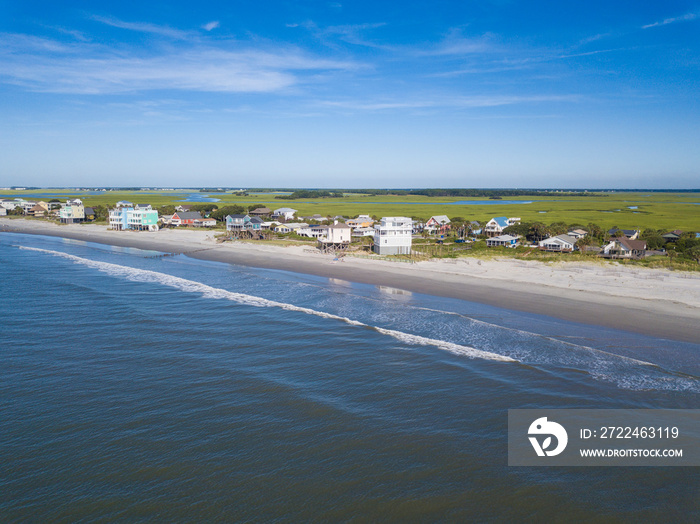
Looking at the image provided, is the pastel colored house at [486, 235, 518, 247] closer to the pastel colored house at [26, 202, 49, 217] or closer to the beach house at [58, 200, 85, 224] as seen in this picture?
the beach house at [58, 200, 85, 224]

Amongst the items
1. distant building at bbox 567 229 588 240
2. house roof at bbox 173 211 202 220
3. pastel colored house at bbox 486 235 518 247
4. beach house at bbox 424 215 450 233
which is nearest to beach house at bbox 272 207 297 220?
house roof at bbox 173 211 202 220

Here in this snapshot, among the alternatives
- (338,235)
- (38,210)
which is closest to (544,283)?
A: (338,235)

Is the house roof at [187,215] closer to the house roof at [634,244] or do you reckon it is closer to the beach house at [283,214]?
the beach house at [283,214]

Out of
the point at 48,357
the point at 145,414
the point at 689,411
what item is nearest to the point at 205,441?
the point at 145,414

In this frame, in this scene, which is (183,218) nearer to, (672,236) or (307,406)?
(672,236)

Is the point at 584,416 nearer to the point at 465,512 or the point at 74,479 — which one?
the point at 465,512

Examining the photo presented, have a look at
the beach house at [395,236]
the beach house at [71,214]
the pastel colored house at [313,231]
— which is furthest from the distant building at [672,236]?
the beach house at [71,214]
